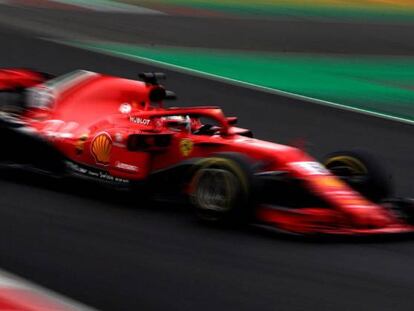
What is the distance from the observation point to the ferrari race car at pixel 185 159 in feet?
23.8

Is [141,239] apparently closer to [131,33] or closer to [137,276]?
[137,276]

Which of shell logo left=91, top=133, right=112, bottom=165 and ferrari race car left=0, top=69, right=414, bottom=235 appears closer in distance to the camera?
ferrari race car left=0, top=69, right=414, bottom=235

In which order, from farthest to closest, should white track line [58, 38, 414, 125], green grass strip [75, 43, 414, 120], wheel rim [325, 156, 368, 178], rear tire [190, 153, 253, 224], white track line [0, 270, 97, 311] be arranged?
green grass strip [75, 43, 414, 120], white track line [58, 38, 414, 125], wheel rim [325, 156, 368, 178], rear tire [190, 153, 253, 224], white track line [0, 270, 97, 311]

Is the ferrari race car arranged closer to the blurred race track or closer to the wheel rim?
the wheel rim

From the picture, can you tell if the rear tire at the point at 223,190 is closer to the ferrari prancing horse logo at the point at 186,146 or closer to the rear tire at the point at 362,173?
the ferrari prancing horse logo at the point at 186,146

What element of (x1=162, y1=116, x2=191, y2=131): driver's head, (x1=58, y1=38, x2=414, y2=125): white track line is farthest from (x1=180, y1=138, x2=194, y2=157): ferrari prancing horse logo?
(x1=58, y1=38, x2=414, y2=125): white track line

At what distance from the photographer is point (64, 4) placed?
1625 centimetres

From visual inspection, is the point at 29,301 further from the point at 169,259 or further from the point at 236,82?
the point at 236,82

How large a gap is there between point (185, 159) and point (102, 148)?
63 cm

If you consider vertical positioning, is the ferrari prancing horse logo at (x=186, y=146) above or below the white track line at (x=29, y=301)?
above

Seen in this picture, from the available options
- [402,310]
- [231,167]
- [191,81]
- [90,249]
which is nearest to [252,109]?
[191,81]

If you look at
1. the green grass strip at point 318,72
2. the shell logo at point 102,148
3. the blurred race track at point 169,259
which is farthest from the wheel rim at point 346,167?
the green grass strip at point 318,72

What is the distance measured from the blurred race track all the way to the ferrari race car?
141mm

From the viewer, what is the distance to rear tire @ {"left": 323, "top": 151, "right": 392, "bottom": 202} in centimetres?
784
